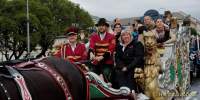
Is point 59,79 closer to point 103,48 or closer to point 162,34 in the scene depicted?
point 103,48

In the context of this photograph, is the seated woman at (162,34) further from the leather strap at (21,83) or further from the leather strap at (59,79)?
the leather strap at (21,83)

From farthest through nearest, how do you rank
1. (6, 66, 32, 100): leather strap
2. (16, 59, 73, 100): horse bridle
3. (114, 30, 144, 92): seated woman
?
1. (114, 30, 144, 92): seated woman
2. (16, 59, 73, 100): horse bridle
3. (6, 66, 32, 100): leather strap

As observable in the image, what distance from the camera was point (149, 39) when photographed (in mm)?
7215

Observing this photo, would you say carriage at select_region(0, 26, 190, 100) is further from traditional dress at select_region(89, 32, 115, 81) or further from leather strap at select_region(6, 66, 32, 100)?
traditional dress at select_region(89, 32, 115, 81)

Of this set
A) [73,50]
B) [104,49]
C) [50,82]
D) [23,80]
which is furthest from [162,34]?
[23,80]

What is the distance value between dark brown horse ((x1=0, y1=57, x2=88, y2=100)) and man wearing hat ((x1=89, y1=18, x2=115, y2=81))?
1.78m

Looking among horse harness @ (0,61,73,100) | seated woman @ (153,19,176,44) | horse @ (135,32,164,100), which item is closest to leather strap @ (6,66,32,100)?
horse harness @ (0,61,73,100)

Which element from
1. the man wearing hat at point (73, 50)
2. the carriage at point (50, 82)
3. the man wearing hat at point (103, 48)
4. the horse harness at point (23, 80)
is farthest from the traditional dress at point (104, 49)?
the horse harness at point (23, 80)

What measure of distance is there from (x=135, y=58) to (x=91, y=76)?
1468 mm

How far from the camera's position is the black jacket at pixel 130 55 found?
A: 6684 millimetres

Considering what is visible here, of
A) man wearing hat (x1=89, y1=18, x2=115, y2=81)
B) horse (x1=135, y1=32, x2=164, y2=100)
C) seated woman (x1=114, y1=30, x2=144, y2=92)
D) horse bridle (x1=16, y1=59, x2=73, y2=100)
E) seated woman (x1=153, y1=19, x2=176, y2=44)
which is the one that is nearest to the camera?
horse bridle (x1=16, y1=59, x2=73, y2=100)

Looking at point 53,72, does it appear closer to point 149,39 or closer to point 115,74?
point 115,74

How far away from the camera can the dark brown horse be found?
3974 millimetres

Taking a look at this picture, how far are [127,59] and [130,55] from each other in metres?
0.07
